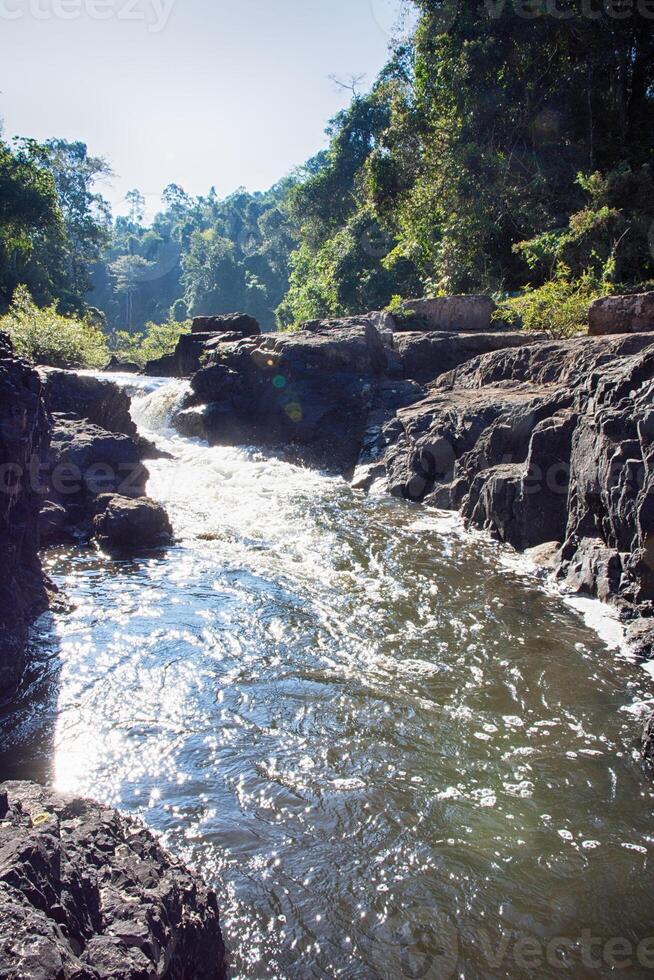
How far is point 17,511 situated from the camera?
5.30 metres

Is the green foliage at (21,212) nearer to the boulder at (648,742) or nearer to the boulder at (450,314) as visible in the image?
the boulder at (450,314)

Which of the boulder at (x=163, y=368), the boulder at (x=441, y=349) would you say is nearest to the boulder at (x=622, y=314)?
the boulder at (x=441, y=349)

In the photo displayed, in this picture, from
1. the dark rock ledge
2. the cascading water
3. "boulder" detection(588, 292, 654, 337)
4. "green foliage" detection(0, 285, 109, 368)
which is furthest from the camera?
"green foliage" detection(0, 285, 109, 368)

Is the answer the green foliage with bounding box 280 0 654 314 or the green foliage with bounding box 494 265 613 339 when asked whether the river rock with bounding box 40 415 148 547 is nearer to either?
the green foliage with bounding box 494 265 613 339

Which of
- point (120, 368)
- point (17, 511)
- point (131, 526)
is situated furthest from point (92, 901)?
point (120, 368)

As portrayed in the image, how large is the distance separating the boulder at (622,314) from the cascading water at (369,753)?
4.84m

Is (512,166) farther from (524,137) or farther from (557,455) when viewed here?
(557,455)

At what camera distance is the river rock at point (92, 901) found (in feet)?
5.66

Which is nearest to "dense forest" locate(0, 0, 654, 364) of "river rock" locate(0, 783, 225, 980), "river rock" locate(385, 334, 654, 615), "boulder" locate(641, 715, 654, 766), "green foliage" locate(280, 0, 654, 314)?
"green foliage" locate(280, 0, 654, 314)

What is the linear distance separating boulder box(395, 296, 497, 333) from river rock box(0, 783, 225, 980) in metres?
13.3

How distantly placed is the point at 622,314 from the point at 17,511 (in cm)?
866

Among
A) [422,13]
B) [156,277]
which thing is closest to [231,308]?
[156,277]

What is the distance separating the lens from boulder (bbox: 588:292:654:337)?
922 cm

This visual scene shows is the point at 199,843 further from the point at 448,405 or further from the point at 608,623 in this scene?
the point at 448,405
